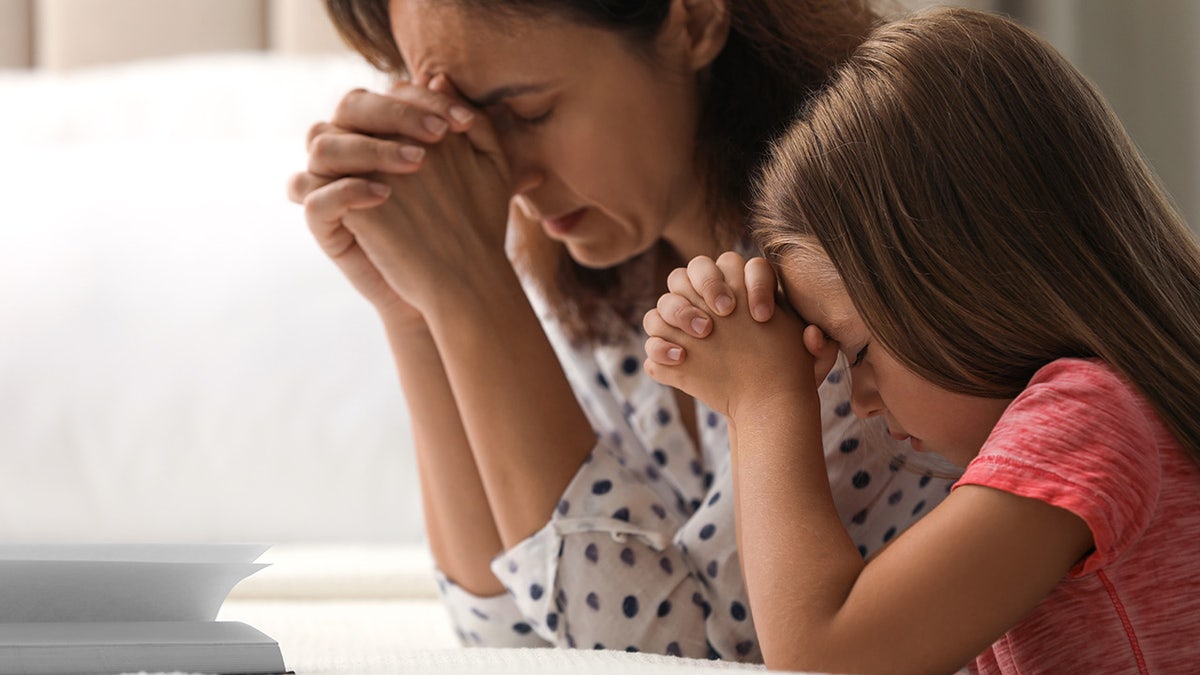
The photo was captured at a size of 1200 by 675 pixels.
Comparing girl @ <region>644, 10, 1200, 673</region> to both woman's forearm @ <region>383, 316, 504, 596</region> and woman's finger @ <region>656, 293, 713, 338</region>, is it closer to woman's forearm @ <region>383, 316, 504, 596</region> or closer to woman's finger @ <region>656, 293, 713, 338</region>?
woman's finger @ <region>656, 293, 713, 338</region>

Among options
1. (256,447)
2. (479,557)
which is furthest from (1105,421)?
(256,447)

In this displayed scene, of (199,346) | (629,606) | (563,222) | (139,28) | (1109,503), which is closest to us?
(1109,503)

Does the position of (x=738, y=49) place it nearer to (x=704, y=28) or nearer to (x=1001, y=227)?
(x=704, y=28)

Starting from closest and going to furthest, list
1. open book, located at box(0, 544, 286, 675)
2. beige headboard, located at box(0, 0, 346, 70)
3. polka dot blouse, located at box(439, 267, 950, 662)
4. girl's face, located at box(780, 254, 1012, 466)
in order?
open book, located at box(0, 544, 286, 675) < girl's face, located at box(780, 254, 1012, 466) < polka dot blouse, located at box(439, 267, 950, 662) < beige headboard, located at box(0, 0, 346, 70)

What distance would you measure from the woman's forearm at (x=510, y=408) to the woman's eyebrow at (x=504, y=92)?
0.52 ft

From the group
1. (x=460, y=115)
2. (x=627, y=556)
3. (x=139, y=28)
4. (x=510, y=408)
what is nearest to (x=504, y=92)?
(x=460, y=115)

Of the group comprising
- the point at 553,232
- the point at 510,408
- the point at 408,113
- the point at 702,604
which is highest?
the point at 408,113

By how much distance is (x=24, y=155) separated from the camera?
5.25 ft

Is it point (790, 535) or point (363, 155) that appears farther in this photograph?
point (363, 155)

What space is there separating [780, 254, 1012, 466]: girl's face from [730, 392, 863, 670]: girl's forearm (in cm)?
4

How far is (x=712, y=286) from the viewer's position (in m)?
0.78

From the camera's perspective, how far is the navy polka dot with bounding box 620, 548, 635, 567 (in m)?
1.00

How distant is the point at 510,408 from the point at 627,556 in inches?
5.9

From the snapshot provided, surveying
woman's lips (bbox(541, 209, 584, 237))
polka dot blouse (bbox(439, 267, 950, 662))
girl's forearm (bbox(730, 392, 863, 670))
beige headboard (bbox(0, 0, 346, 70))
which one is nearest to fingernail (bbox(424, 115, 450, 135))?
woman's lips (bbox(541, 209, 584, 237))
